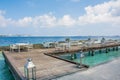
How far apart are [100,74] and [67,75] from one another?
176cm

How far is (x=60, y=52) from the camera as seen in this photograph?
48.7ft

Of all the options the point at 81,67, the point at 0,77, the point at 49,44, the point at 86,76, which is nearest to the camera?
the point at 86,76

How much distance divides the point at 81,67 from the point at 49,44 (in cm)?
1196

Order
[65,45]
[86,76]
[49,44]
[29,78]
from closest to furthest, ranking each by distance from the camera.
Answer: [29,78], [86,76], [65,45], [49,44]

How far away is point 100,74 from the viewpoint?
7.42 meters

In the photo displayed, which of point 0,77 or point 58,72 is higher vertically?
point 58,72

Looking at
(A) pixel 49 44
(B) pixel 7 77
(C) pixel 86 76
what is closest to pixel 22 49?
(A) pixel 49 44

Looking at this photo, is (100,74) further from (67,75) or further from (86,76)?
(67,75)

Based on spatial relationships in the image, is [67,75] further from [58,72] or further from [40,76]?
[40,76]

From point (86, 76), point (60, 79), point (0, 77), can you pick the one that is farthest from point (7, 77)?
point (86, 76)

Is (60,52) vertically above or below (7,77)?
above

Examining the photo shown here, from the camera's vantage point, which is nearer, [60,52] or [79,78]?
[79,78]

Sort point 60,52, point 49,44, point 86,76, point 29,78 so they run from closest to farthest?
point 29,78, point 86,76, point 60,52, point 49,44

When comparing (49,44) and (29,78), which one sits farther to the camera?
→ (49,44)
